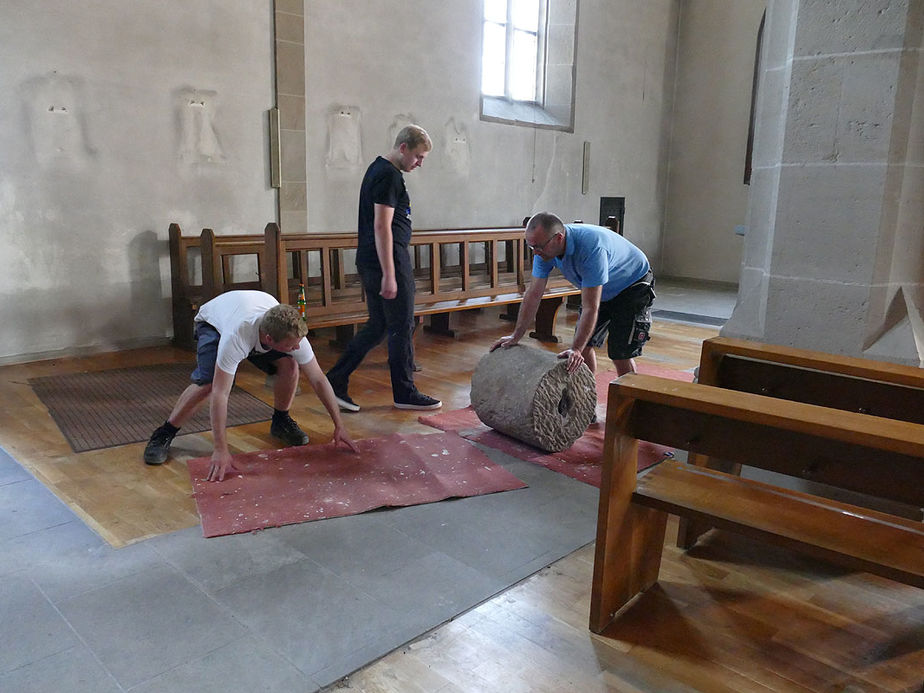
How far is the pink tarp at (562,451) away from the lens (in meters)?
3.70

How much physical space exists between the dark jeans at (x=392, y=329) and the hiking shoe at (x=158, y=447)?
44.5 inches

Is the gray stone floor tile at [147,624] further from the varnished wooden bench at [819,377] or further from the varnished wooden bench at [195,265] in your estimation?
the varnished wooden bench at [195,265]

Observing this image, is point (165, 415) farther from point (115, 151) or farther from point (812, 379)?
point (812, 379)

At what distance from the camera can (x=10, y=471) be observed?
11.4 feet

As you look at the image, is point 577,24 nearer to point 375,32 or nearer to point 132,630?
point 375,32

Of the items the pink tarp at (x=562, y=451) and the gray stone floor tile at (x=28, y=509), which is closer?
the gray stone floor tile at (x=28, y=509)

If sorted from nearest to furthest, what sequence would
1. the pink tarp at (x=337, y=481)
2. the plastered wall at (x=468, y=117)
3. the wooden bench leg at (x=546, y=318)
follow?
the pink tarp at (x=337, y=481)
the wooden bench leg at (x=546, y=318)
the plastered wall at (x=468, y=117)

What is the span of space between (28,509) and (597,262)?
9.11ft

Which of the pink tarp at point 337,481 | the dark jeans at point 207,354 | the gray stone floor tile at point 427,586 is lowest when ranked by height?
the gray stone floor tile at point 427,586

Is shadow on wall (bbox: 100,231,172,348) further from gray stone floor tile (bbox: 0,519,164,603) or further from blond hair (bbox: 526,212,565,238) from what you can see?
blond hair (bbox: 526,212,565,238)

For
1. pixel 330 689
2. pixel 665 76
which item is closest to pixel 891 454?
pixel 330 689

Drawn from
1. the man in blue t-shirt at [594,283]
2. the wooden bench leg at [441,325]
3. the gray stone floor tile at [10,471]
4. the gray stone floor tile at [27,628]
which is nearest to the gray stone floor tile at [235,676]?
the gray stone floor tile at [27,628]

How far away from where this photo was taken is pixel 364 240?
14.4ft

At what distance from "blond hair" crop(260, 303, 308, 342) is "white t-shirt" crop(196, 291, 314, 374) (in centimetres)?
13
